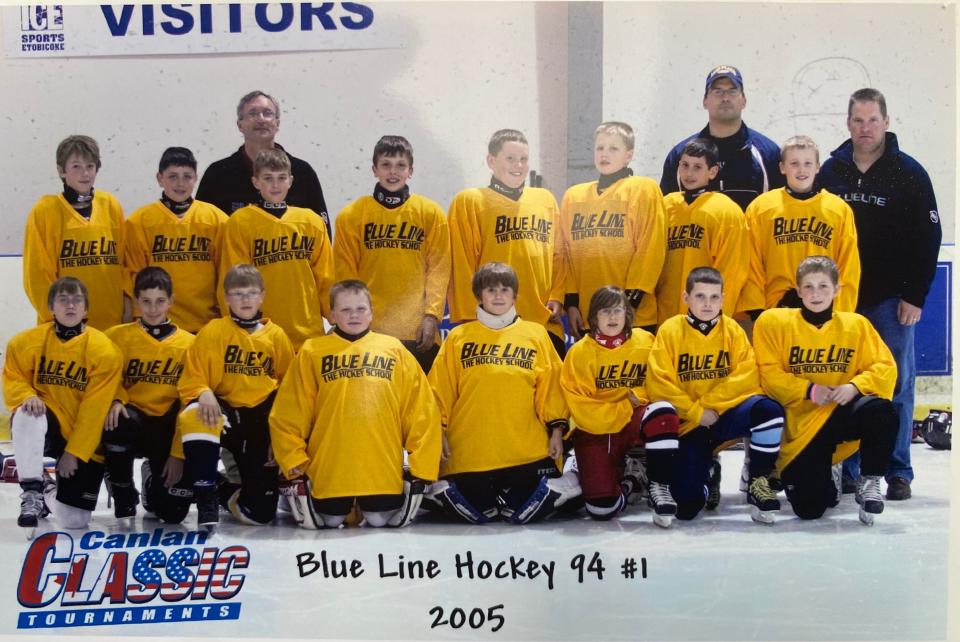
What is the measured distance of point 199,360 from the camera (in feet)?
10.6

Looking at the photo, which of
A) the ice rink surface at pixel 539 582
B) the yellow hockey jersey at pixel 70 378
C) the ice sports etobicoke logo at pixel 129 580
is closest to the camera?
the ice rink surface at pixel 539 582

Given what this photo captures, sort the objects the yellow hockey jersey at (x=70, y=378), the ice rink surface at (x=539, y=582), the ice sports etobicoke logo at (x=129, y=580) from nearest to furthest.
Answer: the ice rink surface at (x=539, y=582) < the ice sports etobicoke logo at (x=129, y=580) < the yellow hockey jersey at (x=70, y=378)

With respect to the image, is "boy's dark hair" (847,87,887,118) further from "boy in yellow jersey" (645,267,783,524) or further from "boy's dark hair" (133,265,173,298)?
"boy's dark hair" (133,265,173,298)

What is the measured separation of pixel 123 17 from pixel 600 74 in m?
1.49

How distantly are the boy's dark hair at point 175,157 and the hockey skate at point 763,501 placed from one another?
2035 mm

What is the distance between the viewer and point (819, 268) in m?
3.27

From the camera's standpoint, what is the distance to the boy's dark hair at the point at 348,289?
3.22m

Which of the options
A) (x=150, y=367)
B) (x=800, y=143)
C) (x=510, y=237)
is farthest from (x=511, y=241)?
(x=150, y=367)

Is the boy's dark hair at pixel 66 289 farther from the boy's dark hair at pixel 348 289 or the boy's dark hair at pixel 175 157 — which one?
the boy's dark hair at pixel 348 289

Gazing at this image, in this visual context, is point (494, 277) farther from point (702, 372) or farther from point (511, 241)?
point (702, 372)

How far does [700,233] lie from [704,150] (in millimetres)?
261

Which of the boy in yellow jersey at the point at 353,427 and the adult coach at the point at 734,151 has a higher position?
the adult coach at the point at 734,151

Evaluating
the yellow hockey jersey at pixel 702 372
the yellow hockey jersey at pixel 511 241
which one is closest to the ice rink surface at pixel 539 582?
the yellow hockey jersey at pixel 702 372

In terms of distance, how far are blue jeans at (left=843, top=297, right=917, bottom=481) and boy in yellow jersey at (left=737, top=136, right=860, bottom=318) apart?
0.12 m
